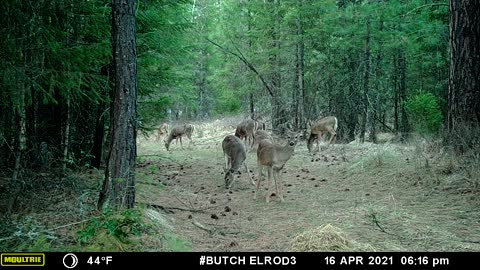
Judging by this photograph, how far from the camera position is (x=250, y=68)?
21.0 m

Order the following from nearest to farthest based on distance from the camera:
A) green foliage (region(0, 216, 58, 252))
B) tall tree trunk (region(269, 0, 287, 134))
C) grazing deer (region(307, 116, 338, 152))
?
green foliage (region(0, 216, 58, 252)) < grazing deer (region(307, 116, 338, 152)) < tall tree trunk (region(269, 0, 287, 134))

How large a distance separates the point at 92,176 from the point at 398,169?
6.46 meters

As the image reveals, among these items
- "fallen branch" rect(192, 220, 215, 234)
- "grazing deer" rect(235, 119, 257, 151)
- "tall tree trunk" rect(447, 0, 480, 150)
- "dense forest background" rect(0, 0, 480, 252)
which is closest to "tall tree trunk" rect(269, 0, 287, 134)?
"dense forest background" rect(0, 0, 480, 252)

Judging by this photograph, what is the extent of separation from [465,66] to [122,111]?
680cm

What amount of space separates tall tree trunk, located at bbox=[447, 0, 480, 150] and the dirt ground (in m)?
0.99

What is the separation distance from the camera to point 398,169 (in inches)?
374

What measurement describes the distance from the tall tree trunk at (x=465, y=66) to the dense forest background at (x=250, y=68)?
2 centimetres

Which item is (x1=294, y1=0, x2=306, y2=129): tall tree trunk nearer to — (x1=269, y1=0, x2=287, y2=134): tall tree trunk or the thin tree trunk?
(x1=269, y1=0, x2=287, y2=134): tall tree trunk

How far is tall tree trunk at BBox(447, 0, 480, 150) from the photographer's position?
8.72 meters

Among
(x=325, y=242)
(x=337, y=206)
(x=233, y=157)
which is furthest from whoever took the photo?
(x=233, y=157)

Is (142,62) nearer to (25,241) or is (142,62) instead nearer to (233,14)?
(25,241)
